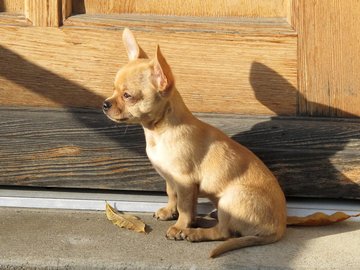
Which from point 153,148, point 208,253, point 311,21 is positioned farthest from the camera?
point 311,21

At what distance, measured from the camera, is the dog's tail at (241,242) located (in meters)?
3.24

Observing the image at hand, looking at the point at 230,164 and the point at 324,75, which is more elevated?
the point at 324,75

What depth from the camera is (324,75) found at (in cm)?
386

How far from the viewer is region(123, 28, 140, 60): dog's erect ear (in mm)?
3520

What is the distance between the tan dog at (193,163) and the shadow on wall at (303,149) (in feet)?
0.97

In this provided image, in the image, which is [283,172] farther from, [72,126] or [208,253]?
[72,126]

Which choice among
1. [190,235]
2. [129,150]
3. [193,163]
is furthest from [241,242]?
[129,150]

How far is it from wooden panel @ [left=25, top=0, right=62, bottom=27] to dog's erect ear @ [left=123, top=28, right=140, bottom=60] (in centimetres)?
51

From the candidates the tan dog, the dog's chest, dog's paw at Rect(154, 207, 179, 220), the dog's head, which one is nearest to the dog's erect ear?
the tan dog

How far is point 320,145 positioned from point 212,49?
2.26 feet

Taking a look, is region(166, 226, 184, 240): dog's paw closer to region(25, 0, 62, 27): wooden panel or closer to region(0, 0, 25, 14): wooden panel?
region(25, 0, 62, 27): wooden panel

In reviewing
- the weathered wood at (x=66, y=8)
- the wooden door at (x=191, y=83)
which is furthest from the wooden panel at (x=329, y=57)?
the weathered wood at (x=66, y=8)

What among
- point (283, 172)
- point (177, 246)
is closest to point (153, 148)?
point (177, 246)

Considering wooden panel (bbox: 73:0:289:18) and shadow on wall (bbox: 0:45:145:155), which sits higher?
wooden panel (bbox: 73:0:289:18)
